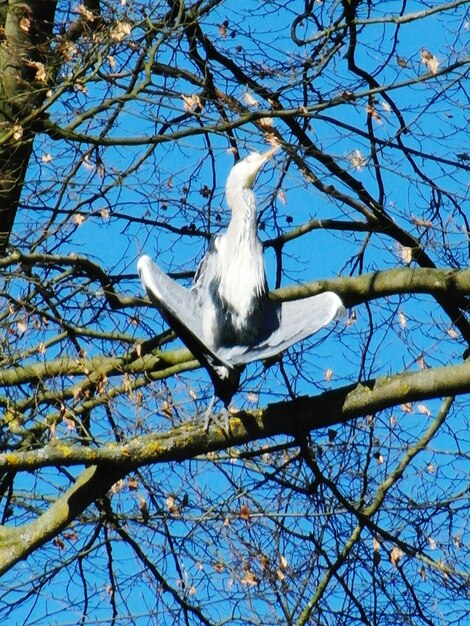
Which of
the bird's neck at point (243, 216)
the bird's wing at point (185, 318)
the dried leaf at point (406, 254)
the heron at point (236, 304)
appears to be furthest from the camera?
the bird's neck at point (243, 216)

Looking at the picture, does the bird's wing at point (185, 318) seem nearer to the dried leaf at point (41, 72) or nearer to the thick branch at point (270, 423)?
the thick branch at point (270, 423)

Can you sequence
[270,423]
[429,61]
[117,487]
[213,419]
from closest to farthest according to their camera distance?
[270,423] → [213,419] → [429,61] → [117,487]

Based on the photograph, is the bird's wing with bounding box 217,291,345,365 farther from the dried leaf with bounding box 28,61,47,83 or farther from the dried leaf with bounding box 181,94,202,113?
the dried leaf with bounding box 28,61,47,83

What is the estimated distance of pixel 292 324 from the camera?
4973mm

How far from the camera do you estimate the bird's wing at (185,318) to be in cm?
474

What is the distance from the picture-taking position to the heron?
4859 mm

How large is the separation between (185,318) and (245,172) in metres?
0.74

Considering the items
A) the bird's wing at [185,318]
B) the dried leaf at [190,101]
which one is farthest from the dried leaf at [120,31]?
the bird's wing at [185,318]

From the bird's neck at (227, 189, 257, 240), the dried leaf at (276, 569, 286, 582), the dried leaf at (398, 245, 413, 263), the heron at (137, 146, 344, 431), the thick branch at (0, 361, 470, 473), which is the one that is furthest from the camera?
the bird's neck at (227, 189, 257, 240)

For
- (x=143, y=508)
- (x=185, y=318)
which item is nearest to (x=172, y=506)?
(x=143, y=508)

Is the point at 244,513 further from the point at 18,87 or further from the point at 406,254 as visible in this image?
the point at 18,87

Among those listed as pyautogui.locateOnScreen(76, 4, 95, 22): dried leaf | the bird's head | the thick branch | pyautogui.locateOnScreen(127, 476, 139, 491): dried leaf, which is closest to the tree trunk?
pyautogui.locateOnScreen(76, 4, 95, 22): dried leaf

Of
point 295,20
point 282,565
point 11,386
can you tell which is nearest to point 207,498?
point 282,565

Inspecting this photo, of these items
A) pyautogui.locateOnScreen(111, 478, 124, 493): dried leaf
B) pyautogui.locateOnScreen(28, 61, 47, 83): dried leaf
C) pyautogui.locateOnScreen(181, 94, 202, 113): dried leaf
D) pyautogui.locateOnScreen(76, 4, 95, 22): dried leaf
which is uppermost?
pyautogui.locateOnScreen(76, 4, 95, 22): dried leaf
